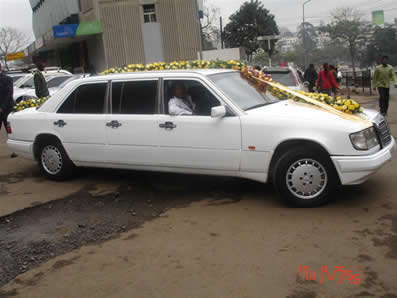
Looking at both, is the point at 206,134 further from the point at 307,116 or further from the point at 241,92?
the point at 307,116

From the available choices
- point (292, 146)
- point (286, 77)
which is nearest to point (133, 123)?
point (292, 146)

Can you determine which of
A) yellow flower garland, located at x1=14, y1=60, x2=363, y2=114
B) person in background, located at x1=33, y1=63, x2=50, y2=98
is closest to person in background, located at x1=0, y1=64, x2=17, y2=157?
person in background, located at x1=33, y1=63, x2=50, y2=98

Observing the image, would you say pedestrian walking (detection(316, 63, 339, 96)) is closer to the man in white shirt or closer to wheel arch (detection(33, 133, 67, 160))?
the man in white shirt

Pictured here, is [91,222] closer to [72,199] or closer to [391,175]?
[72,199]

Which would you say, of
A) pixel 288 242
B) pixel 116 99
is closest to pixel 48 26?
pixel 116 99

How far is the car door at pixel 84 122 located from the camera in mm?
6727

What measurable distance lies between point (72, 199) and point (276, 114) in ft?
9.69

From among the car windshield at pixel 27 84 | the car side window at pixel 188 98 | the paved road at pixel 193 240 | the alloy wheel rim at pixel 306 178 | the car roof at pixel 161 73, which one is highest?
the car roof at pixel 161 73

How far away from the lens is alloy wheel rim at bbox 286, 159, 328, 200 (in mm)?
5328

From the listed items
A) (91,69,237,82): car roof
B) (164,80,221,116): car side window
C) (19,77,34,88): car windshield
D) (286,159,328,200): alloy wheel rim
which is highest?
(91,69,237,82): car roof

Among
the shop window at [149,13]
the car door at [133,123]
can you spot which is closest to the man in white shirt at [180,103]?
the car door at [133,123]

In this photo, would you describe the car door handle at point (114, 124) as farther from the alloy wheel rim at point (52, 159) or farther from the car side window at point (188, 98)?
the alloy wheel rim at point (52, 159)

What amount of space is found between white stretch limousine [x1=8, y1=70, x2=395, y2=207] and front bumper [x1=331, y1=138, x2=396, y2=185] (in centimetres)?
1

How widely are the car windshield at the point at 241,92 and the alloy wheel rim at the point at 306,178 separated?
96 centimetres
